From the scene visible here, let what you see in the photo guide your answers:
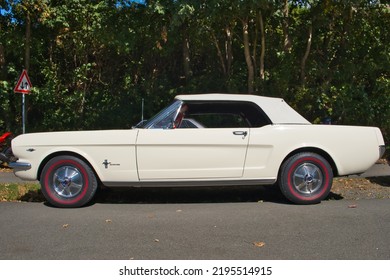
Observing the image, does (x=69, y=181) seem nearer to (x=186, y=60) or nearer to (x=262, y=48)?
(x=262, y=48)

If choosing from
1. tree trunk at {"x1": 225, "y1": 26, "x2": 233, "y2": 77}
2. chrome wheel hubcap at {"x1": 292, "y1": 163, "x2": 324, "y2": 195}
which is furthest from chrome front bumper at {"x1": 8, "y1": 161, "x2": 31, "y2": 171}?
tree trunk at {"x1": 225, "y1": 26, "x2": 233, "y2": 77}

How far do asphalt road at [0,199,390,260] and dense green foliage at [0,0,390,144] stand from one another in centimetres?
527

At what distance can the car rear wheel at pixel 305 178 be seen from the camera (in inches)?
239

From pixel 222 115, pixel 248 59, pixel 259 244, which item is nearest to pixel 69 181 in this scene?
pixel 222 115

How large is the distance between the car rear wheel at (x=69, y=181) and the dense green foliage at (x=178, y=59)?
508 centimetres

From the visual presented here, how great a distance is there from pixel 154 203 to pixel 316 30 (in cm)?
760

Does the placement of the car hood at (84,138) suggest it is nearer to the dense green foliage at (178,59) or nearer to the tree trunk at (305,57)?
the dense green foliage at (178,59)

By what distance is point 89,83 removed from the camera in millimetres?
13414

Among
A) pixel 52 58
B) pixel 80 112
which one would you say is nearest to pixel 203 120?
pixel 80 112

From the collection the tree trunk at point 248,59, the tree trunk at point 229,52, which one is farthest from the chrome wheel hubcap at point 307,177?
the tree trunk at point 229,52

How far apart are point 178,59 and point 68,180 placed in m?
7.77
